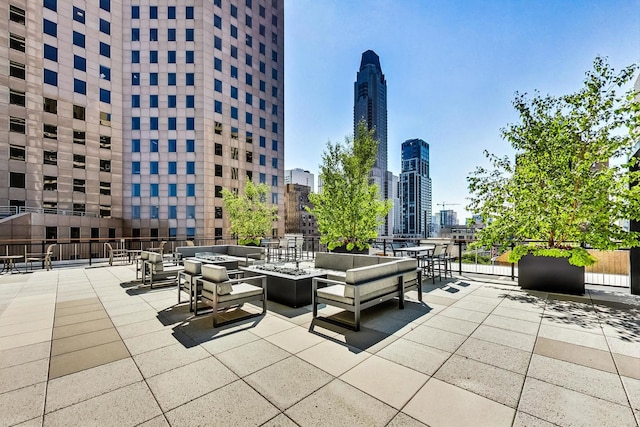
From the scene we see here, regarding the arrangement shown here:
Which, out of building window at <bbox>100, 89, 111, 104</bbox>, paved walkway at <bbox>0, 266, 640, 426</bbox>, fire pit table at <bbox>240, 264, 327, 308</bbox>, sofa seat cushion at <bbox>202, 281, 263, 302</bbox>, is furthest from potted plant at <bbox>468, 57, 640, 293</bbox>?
building window at <bbox>100, 89, 111, 104</bbox>

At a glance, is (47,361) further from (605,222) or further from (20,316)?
(605,222)

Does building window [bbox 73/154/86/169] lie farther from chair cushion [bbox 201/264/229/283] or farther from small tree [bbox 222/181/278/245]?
chair cushion [bbox 201/264/229/283]

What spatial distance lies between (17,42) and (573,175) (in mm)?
42353

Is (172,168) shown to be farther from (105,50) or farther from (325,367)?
(325,367)

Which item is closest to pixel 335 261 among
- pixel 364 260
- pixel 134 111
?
pixel 364 260

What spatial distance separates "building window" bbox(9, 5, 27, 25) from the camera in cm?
2580

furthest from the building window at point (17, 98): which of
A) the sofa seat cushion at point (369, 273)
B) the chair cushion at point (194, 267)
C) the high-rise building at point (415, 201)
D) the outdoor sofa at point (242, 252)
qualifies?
the high-rise building at point (415, 201)

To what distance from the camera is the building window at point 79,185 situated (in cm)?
2850

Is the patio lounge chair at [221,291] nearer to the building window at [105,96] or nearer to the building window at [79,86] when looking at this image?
the building window at [79,86]

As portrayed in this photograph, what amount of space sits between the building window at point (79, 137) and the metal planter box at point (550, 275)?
38466mm

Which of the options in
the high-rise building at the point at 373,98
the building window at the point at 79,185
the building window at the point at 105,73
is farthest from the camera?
the high-rise building at the point at 373,98

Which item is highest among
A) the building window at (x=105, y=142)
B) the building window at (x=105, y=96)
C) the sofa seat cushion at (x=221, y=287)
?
the building window at (x=105, y=96)

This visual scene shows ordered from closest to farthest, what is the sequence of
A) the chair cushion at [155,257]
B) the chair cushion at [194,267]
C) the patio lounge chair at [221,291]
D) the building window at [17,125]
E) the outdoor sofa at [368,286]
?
the outdoor sofa at [368,286] < the patio lounge chair at [221,291] < the chair cushion at [194,267] < the chair cushion at [155,257] < the building window at [17,125]

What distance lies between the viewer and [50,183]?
27.2 m
